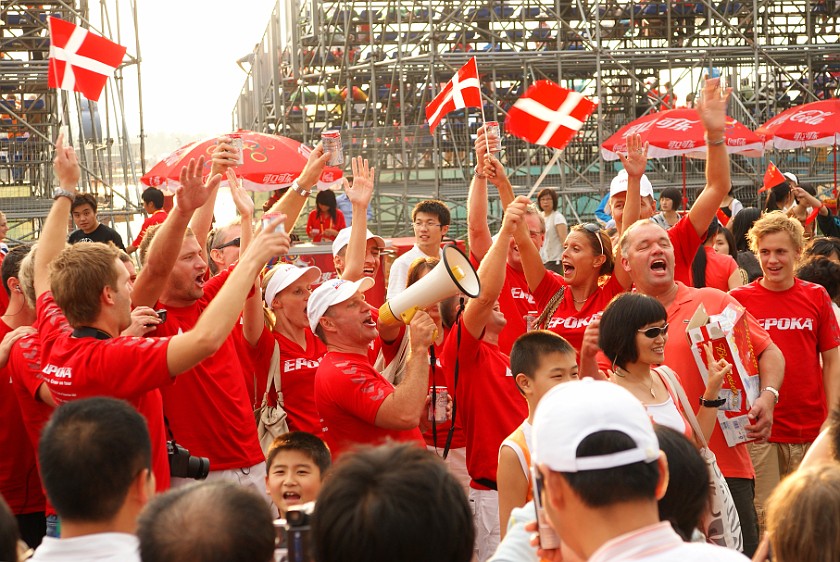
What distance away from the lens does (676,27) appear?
2044 cm

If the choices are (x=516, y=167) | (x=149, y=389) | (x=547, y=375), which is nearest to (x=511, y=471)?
(x=547, y=375)

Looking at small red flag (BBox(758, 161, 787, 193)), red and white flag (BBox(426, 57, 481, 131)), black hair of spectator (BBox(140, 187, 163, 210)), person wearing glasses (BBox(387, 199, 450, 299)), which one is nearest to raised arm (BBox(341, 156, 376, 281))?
person wearing glasses (BBox(387, 199, 450, 299))

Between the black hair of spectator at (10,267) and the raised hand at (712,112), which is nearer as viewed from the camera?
the black hair of spectator at (10,267)

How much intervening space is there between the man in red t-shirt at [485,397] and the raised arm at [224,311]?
4.70 ft

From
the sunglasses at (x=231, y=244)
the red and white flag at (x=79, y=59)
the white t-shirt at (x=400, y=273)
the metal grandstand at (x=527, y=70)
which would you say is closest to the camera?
the sunglasses at (x=231, y=244)

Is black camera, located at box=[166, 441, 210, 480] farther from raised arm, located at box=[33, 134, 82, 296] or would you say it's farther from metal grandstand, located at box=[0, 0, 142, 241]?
metal grandstand, located at box=[0, 0, 142, 241]

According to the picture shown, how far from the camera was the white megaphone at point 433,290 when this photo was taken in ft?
15.4

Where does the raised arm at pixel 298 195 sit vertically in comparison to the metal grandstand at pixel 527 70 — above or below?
below

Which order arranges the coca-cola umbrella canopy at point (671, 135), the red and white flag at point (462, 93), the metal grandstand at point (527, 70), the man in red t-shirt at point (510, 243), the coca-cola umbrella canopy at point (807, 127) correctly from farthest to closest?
the metal grandstand at point (527, 70)
the coca-cola umbrella canopy at point (807, 127)
the coca-cola umbrella canopy at point (671, 135)
the red and white flag at point (462, 93)
the man in red t-shirt at point (510, 243)

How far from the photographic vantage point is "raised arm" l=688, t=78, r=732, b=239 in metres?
5.68

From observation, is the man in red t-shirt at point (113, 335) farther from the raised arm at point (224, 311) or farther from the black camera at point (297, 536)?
the black camera at point (297, 536)

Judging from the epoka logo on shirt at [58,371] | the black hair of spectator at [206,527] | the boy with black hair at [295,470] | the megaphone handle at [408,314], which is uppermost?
the megaphone handle at [408,314]

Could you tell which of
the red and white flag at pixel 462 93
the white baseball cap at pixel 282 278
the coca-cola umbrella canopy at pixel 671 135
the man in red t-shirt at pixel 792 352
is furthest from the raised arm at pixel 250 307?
the coca-cola umbrella canopy at pixel 671 135

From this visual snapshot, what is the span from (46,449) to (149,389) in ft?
2.68
